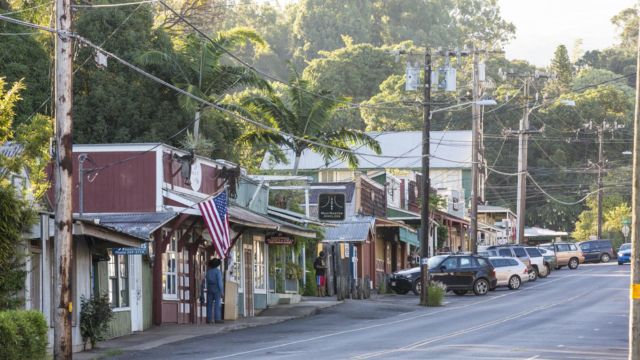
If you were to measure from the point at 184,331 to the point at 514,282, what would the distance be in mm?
24821

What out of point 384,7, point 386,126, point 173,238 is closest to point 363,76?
point 386,126

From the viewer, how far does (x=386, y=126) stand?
94.9m

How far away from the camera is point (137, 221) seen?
102 feet

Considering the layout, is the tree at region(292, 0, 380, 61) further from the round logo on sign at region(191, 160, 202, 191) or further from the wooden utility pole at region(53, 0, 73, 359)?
the wooden utility pole at region(53, 0, 73, 359)

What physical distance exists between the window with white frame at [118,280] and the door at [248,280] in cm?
819

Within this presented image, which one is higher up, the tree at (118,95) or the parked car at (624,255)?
the tree at (118,95)

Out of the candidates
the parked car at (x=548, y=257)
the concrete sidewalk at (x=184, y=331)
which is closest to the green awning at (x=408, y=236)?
the parked car at (x=548, y=257)

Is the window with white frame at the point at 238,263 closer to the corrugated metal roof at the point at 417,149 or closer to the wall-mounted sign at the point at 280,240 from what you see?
the wall-mounted sign at the point at 280,240

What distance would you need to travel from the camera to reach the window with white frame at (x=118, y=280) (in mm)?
30438

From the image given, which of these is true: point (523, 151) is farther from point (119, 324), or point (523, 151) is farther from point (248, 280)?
point (119, 324)

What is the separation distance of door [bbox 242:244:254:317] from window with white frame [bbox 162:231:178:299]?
16.5ft

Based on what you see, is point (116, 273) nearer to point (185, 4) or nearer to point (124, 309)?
point (124, 309)

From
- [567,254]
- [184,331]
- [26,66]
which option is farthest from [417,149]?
[184,331]

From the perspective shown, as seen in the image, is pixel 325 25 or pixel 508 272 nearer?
pixel 508 272
